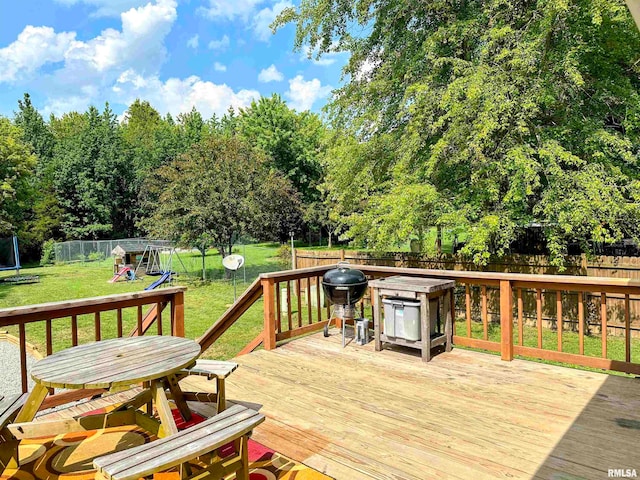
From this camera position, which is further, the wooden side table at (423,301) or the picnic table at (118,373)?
the wooden side table at (423,301)

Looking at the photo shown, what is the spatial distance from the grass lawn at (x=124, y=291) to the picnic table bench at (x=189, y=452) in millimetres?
4759

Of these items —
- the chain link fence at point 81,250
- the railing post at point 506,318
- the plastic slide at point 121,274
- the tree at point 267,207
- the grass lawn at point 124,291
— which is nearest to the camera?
the railing post at point 506,318

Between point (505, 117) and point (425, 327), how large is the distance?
3.85m

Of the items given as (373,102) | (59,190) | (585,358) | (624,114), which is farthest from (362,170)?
(59,190)

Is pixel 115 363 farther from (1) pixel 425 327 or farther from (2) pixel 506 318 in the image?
(2) pixel 506 318

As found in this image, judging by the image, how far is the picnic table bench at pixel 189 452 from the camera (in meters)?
1.46

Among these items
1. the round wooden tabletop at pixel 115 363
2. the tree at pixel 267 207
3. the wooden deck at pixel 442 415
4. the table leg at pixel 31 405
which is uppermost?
the tree at pixel 267 207

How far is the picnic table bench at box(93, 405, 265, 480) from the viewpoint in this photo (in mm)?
1458

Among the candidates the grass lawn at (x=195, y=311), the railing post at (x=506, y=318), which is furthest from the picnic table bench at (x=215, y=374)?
the grass lawn at (x=195, y=311)

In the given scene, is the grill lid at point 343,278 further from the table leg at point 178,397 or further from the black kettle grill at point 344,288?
the table leg at point 178,397

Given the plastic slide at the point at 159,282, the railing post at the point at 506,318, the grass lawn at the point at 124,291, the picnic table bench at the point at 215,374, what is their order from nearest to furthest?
the picnic table bench at the point at 215,374
the railing post at the point at 506,318
the grass lawn at the point at 124,291
the plastic slide at the point at 159,282

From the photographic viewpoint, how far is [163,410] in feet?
6.79

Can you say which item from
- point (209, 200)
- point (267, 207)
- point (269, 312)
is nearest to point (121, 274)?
point (209, 200)

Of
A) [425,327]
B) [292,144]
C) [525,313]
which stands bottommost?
[525,313]
